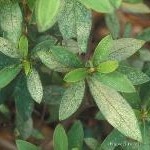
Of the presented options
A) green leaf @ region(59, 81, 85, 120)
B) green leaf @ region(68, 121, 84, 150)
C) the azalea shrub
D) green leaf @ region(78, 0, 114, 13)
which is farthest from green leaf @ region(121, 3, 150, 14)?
green leaf @ region(78, 0, 114, 13)

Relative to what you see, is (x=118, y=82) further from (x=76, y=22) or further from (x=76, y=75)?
(x=76, y=22)

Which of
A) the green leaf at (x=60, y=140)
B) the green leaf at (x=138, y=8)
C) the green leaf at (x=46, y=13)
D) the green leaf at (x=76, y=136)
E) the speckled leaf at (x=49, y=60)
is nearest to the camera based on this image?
the green leaf at (x=46, y=13)

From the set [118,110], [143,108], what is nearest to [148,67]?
[143,108]

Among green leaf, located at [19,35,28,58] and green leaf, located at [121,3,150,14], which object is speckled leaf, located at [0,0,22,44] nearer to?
green leaf, located at [19,35,28,58]

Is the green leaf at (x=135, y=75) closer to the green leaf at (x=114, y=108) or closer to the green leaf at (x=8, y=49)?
the green leaf at (x=114, y=108)

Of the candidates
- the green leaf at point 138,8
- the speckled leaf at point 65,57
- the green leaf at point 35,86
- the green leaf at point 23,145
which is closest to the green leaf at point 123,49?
the speckled leaf at point 65,57

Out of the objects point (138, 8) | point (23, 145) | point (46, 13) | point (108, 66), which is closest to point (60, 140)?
point (23, 145)
